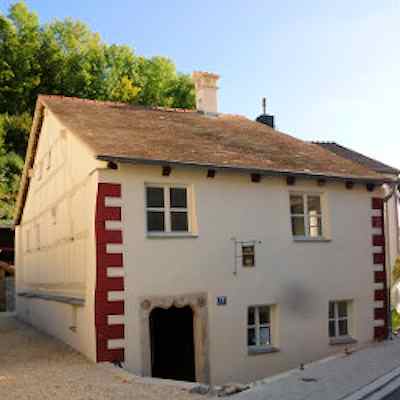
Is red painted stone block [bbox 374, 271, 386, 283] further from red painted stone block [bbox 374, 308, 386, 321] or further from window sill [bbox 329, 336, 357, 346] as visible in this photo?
window sill [bbox 329, 336, 357, 346]

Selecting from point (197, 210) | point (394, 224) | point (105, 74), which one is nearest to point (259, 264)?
point (197, 210)

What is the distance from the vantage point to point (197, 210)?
1381cm

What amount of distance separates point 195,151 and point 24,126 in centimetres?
2550

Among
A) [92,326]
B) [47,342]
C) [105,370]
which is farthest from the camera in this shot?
[47,342]

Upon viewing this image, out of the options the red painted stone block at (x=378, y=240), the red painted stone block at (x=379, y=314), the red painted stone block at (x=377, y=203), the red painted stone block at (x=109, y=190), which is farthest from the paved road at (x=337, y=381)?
the red painted stone block at (x=109, y=190)

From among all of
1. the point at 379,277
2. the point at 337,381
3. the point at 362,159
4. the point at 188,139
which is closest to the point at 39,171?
the point at 188,139

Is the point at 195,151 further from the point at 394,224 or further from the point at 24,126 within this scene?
the point at 24,126

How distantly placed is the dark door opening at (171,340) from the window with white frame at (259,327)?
168 cm

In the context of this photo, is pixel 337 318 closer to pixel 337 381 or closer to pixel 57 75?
pixel 337 381

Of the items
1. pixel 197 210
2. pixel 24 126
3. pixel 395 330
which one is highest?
pixel 24 126

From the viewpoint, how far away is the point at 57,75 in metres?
41.2

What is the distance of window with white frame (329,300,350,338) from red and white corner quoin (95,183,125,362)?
5917 millimetres

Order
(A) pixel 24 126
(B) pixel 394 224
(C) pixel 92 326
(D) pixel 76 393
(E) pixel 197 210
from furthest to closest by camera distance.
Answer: (A) pixel 24 126 < (B) pixel 394 224 < (E) pixel 197 210 < (C) pixel 92 326 < (D) pixel 76 393

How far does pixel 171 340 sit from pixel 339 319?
4.37m
